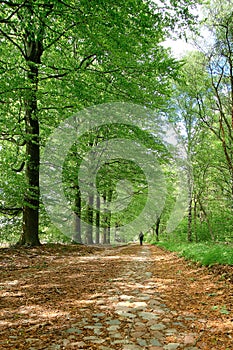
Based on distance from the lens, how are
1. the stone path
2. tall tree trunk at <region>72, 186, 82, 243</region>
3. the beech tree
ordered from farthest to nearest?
1. tall tree trunk at <region>72, 186, 82, 243</region>
2. the beech tree
3. the stone path

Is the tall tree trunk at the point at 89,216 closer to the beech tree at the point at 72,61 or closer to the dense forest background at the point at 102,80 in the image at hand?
the dense forest background at the point at 102,80

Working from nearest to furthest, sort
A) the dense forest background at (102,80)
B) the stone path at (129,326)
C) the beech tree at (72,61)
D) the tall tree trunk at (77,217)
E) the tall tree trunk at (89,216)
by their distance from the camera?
the stone path at (129,326) < the beech tree at (72,61) < the dense forest background at (102,80) < the tall tree trunk at (77,217) < the tall tree trunk at (89,216)

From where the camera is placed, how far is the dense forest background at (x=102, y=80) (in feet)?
24.5

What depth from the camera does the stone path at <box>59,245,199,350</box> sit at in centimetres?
297

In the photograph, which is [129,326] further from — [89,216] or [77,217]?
[89,216]

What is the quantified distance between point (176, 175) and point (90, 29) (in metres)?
14.6

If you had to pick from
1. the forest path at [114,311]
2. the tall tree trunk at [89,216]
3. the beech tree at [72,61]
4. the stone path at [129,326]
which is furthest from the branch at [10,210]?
the stone path at [129,326]

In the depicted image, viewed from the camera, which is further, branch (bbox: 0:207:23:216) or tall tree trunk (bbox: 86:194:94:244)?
tall tree trunk (bbox: 86:194:94:244)

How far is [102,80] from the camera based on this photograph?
10648 mm

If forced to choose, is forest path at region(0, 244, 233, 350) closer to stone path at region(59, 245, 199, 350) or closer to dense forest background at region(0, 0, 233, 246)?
stone path at region(59, 245, 199, 350)

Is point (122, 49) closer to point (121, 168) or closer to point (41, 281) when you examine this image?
point (41, 281)

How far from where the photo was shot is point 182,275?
720cm

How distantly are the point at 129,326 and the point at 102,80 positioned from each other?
355 inches

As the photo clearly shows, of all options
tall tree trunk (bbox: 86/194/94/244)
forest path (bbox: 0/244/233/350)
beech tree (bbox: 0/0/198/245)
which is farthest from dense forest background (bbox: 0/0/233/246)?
forest path (bbox: 0/244/233/350)
